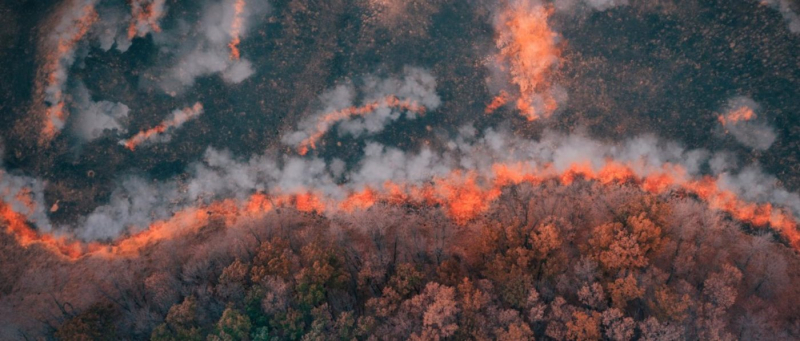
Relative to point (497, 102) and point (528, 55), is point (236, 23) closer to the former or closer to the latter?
point (497, 102)

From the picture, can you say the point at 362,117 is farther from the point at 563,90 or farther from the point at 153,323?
the point at 153,323

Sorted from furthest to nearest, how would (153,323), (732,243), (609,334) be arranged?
(732,243), (153,323), (609,334)

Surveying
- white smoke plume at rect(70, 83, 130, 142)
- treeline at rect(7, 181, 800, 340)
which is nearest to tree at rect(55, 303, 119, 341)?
treeline at rect(7, 181, 800, 340)

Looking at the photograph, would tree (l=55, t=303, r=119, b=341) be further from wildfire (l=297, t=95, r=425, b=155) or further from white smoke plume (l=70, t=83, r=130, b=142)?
wildfire (l=297, t=95, r=425, b=155)

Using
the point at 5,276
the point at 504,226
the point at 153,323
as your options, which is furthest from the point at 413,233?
the point at 5,276

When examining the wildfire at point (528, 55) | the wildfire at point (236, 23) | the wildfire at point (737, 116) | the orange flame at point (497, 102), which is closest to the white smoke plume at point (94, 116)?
the wildfire at point (236, 23)

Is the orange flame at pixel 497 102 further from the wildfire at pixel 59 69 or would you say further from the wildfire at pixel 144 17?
the wildfire at pixel 59 69

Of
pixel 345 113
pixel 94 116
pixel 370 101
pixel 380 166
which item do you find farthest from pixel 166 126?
pixel 380 166
